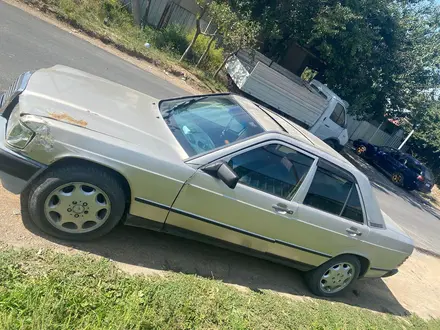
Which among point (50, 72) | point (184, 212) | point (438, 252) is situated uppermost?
point (50, 72)

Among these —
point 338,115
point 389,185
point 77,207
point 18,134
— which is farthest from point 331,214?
point 389,185

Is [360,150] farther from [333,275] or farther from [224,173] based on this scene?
[224,173]

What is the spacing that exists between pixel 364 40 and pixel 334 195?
13.6 metres

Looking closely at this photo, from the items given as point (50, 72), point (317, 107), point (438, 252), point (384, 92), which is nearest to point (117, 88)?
point (50, 72)

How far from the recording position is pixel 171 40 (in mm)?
14898

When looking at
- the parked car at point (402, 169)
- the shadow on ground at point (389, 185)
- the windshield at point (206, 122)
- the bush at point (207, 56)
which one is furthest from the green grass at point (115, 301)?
the parked car at point (402, 169)

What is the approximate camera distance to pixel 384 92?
1803cm

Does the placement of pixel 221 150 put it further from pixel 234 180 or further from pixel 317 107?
pixel 317 107

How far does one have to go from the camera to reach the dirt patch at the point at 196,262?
320 centimetres

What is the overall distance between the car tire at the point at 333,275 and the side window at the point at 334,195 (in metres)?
0.58

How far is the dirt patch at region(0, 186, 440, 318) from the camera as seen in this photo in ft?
10.5

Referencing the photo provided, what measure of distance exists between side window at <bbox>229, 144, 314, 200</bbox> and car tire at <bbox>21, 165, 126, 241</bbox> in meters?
1.14

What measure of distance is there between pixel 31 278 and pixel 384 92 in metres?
18.7

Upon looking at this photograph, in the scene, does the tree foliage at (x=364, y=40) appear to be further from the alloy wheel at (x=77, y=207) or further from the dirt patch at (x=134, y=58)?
the alloy wheel at (x=77, y=207)
